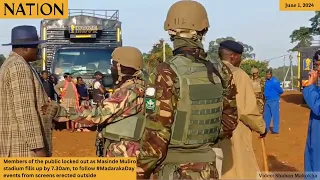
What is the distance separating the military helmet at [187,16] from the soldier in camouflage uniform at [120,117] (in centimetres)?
113

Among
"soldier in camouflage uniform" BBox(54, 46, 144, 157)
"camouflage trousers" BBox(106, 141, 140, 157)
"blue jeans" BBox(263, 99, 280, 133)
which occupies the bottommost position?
"blue jeans" BBox(263, 99, 280, 133)

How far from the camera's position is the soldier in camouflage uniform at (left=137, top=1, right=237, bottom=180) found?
10.3ft

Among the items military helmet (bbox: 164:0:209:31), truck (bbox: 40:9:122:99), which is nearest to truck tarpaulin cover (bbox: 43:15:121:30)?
Answer: truck (bbox: 40:9:122:99)

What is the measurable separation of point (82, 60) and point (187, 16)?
11.4 metres

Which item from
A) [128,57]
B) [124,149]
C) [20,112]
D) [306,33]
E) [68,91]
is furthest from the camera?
[306,33]

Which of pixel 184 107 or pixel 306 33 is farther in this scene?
pixel 306 33

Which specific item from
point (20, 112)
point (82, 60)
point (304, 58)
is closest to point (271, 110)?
point (82, 60)

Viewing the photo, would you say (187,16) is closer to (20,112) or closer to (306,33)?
(20,112)

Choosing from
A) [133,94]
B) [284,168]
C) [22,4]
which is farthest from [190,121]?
[284,168]

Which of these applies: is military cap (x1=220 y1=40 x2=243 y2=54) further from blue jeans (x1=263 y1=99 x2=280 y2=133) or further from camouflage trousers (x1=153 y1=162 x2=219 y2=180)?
blue jeans (x1=263 y1=99 x2=280 y2=133)

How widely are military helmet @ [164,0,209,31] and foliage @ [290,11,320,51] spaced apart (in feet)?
90.3

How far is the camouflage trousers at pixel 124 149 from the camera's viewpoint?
438 cm

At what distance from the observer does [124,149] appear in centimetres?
440

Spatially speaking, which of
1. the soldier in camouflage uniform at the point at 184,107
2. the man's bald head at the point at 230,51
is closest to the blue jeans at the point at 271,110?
the man's bald head at the point at 230,51
